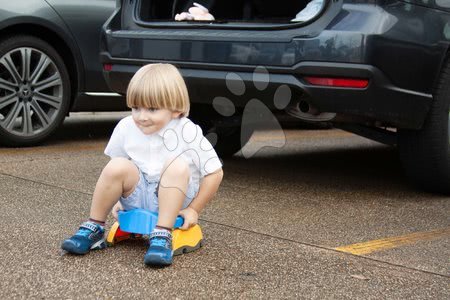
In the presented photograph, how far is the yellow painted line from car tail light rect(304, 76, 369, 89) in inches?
27.4

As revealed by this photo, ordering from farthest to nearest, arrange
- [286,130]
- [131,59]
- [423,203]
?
[286,130], [131,59], [423,203]

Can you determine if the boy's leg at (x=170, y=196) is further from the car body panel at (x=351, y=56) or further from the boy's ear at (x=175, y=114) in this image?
the car body panel at (x=351, y=56)

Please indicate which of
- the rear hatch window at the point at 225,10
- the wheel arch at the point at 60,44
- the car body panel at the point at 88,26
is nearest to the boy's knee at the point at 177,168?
the rear hatch window at the point at 225,10

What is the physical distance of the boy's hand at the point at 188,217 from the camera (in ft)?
8.93

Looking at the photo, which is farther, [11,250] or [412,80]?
[412,80]

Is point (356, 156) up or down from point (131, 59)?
down

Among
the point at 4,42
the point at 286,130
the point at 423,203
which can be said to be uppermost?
the point at 4,42

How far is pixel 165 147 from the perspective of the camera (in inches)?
107

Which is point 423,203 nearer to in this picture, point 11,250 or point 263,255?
point 263,255

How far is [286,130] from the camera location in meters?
6.87

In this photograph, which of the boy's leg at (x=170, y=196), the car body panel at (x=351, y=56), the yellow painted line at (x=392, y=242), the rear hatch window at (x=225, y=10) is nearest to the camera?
the boy's leg at (x=170, y=196)

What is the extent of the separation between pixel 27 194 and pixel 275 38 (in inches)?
53.1

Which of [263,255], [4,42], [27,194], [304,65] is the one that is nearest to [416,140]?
[304,65]

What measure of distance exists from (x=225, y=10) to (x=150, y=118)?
197 centimetres
